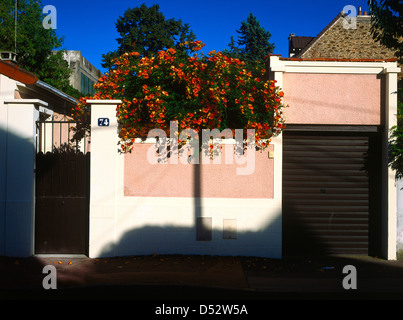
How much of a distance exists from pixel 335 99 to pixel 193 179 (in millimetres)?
3389

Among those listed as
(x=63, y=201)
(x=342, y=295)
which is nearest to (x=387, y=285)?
(x=342, y=295)

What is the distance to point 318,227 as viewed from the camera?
344 inches

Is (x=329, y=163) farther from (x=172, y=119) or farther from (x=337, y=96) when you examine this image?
(x=172, y=119)

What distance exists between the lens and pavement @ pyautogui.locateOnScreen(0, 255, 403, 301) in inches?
235

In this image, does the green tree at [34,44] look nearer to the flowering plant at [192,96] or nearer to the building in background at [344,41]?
the building in background at [344,41]

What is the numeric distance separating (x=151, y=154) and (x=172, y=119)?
34.3 inches

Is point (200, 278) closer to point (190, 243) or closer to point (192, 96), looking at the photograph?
point (190, 243)

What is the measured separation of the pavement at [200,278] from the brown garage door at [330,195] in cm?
43

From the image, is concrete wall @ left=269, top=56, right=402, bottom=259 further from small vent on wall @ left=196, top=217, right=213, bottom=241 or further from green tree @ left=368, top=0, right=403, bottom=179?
small vent on wall @ left=196, top=217, right=213, bottom=241

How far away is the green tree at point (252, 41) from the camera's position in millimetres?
45375

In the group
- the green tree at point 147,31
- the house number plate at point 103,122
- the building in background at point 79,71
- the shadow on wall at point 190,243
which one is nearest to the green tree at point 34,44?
the building in background at point 79,71

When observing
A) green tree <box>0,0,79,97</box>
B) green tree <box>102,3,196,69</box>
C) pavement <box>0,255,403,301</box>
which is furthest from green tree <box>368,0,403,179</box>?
green tree <box>102,3,196,69</box>

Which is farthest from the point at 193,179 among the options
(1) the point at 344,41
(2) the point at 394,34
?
(1) the point at 344,41

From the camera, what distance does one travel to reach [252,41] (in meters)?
46.6
